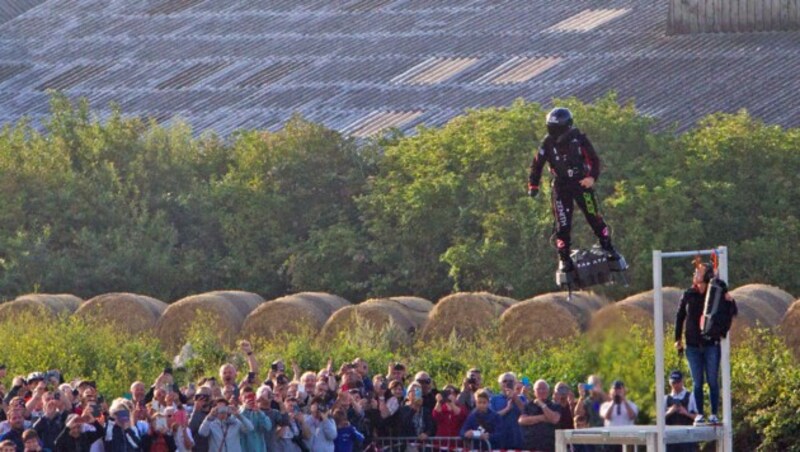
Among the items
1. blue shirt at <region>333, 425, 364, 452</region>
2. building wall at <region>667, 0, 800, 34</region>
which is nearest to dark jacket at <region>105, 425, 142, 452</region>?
blue shirt at <region>333, 425, 364, 452</region>

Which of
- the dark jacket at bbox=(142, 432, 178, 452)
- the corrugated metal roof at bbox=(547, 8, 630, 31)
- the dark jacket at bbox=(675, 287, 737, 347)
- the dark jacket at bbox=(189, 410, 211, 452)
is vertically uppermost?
the dark jacket at bbox=(675, 287, 737, 347)

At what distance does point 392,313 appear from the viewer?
35.4 metres

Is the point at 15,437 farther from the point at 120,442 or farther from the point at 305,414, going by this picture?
the point at 305,414

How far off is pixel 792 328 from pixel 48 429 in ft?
42.3

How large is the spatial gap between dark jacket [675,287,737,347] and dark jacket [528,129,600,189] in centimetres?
169

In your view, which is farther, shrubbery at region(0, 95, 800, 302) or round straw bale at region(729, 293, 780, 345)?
shrubbery at region(0, 95, 800, 302)

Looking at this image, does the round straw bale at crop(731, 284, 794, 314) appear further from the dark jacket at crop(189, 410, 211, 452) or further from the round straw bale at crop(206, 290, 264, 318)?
the dark jacket at crop(189, 410, 211, 452)

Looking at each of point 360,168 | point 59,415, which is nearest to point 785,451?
point 59,415

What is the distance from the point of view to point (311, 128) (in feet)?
147

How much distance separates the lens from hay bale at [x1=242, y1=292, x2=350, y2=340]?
119 feet

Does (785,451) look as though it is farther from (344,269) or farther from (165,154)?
(165,154)

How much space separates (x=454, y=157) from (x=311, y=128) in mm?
4106

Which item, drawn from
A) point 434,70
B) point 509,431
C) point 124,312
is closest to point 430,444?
point 509,431

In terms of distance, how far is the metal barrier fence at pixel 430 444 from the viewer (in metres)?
25.5
